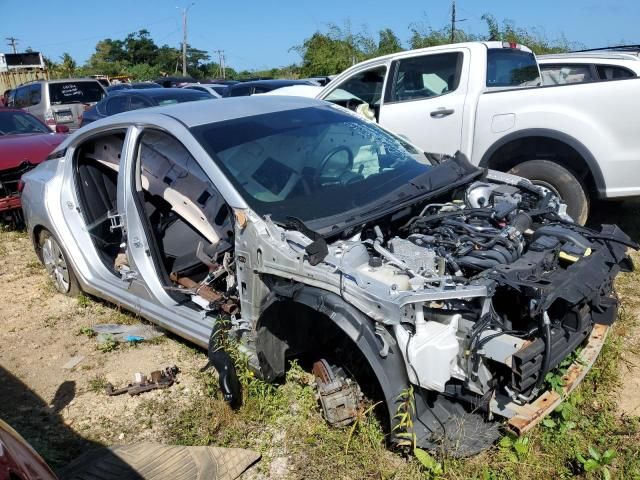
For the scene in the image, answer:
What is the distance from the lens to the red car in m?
7.35

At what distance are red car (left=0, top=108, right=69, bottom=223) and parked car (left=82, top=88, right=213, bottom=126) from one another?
7.51 feet

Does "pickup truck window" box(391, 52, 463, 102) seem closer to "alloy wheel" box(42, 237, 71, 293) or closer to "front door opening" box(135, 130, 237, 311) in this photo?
"front door opening" box(135, 130, 237, 311)

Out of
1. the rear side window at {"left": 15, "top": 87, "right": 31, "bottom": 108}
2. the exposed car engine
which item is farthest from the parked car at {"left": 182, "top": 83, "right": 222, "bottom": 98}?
the exposed car engine

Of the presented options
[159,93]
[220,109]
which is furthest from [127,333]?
[159,93]

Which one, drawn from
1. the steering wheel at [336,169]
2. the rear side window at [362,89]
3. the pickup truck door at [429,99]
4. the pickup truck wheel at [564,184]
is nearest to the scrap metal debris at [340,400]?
the steering wheel at [336,169]

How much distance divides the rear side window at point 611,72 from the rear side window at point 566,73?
222mm

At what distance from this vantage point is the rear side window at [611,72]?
627cm

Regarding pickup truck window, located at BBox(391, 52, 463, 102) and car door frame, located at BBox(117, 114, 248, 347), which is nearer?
car door frame, located at BBox(117, 114, 248, 347)

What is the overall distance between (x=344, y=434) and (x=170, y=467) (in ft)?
3.07

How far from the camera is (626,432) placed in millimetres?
3006

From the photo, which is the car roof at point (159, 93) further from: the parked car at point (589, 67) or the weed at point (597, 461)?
the weed at point (597, 461)

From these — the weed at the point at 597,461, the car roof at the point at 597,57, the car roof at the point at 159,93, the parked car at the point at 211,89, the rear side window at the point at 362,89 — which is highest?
Answer: the car roof at the point at 597,57

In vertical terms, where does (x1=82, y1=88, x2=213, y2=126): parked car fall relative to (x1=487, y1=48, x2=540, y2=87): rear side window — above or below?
below

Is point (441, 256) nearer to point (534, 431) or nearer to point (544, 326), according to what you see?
point (544, 326)
